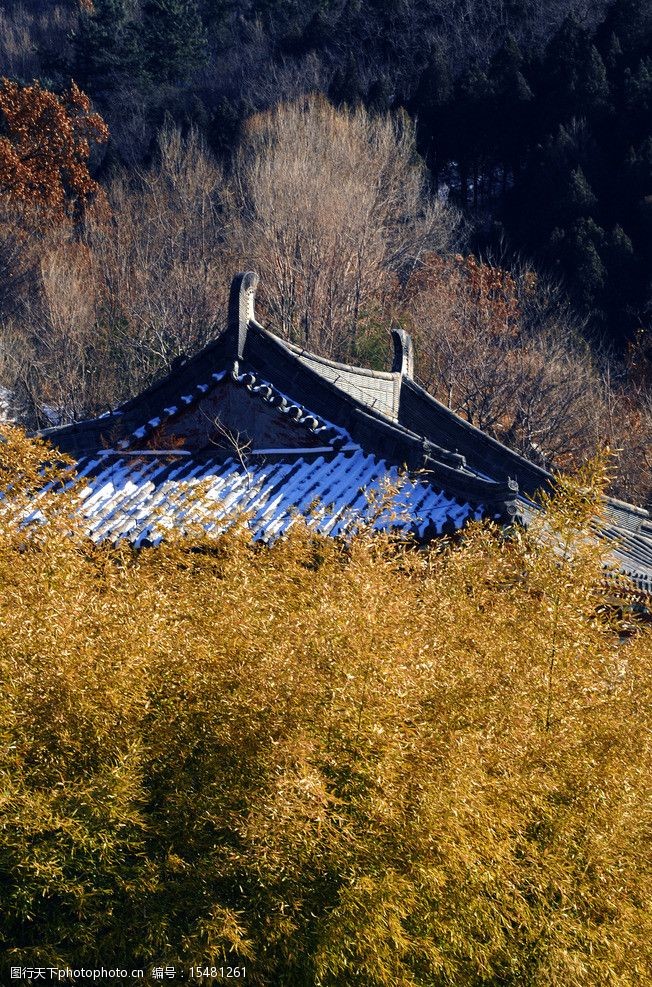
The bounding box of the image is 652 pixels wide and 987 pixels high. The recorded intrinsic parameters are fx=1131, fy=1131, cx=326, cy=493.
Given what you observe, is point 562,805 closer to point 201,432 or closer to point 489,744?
point 489,744

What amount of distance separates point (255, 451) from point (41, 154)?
23.4 m

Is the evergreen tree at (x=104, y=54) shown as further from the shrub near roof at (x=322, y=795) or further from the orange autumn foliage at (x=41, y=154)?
the shrub near roof at (x=322, y=795)

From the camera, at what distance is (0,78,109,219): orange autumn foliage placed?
2844 centimetres

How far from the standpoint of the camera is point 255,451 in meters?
8.73

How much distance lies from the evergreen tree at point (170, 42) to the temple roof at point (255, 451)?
30161mm

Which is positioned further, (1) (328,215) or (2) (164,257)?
(2) (164,257)

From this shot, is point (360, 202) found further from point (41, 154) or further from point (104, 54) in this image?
point (104, 54)

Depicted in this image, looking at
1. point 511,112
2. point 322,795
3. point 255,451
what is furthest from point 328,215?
point 322,795

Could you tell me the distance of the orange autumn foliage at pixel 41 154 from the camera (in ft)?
93.3

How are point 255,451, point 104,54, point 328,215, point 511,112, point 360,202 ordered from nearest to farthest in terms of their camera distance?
1. point 255,451
2. point 328,215
3. point 360,202
4. point 511,112
5. point 104,54

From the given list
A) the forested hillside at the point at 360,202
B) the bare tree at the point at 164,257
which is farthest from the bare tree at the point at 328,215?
the bare tree at the point at 164,257

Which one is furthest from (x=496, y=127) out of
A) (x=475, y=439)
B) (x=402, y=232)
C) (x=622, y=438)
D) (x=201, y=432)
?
(x=201, y=432)

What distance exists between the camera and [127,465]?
357 inches

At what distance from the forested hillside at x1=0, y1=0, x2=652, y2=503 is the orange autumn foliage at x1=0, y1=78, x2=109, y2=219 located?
63 mm
